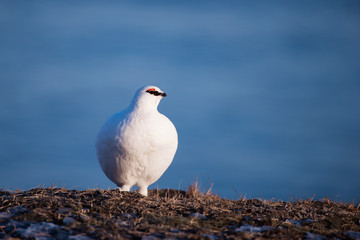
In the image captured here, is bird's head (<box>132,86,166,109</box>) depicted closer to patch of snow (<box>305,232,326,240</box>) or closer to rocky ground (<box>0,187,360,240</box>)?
rocky ground (<box>0,187,360,240</box>)

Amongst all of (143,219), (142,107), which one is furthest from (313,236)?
(142,107)

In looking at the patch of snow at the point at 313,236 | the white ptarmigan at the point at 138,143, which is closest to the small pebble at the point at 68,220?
the white ptarmigan at the point at 138,143

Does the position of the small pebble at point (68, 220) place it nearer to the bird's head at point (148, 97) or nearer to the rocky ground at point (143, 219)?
the rocky ground at point (143, 219)

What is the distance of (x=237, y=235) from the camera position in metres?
5.23

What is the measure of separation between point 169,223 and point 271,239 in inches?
55.8

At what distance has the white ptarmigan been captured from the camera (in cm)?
787

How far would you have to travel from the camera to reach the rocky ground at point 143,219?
198 inches

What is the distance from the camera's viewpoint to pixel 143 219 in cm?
565

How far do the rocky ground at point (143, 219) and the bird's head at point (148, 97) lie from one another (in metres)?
1.99

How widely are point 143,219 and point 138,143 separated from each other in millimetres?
2420

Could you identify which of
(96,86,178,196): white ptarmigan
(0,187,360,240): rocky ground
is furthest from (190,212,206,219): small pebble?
(96,86,178,196): white ptarmigan

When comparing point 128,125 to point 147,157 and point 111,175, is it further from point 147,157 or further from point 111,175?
point 111,175

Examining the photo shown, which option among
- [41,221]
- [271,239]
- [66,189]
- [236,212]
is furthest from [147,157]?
[271,239]

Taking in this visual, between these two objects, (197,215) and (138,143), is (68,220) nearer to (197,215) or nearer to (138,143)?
(197,215)
